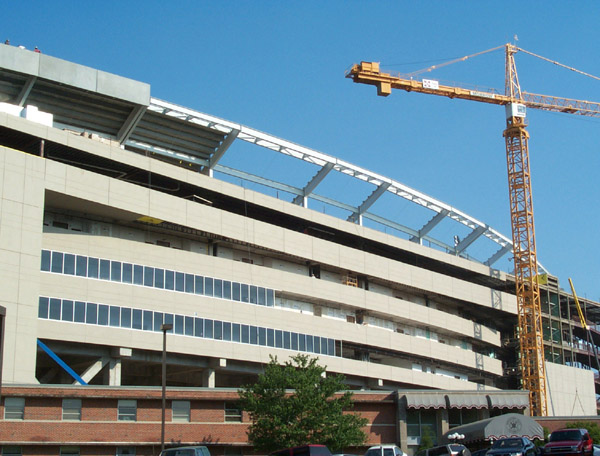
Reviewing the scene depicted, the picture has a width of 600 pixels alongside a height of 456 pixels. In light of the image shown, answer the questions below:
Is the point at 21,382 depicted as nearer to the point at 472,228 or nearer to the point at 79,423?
the point at 79,423

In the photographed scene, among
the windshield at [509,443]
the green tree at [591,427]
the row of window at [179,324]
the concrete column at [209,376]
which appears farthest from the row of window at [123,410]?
the green tree at [591,427]

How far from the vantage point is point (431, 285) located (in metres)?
91.3

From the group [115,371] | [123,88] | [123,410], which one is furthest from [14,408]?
[123,88]

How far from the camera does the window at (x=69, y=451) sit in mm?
52438

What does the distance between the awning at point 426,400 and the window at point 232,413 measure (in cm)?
1260

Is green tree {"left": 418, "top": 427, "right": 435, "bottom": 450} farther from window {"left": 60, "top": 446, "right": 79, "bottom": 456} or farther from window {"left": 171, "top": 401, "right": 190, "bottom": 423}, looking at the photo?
window {"left": 60, "top": 446, "right": 79, "bottom": 456}

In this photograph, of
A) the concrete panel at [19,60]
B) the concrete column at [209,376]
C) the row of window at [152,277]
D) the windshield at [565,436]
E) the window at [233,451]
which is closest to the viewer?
the windshield at [565,436]

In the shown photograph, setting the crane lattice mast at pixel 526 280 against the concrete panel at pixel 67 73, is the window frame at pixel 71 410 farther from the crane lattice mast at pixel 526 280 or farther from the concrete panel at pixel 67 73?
the crane lattice mast at pixel 526 280

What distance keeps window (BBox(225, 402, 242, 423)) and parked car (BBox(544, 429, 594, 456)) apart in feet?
Result: 74.0

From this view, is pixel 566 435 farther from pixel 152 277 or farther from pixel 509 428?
pixel 152 277

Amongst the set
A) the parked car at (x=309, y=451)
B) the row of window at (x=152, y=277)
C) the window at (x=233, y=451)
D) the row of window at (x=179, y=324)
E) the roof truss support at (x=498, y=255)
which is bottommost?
the parked car at (x=309, y=451)

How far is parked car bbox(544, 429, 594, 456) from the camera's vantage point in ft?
132

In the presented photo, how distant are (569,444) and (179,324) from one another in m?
33.5

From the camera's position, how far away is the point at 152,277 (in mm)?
66000
